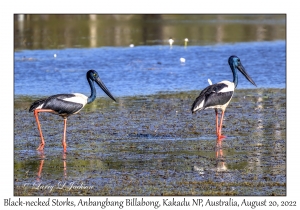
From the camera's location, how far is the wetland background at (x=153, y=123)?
823 centimetres

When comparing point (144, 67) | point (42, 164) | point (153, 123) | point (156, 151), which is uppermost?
point (144, 67)

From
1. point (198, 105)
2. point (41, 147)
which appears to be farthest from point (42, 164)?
point (198, 105)

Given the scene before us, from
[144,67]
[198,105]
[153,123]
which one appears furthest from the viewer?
[144,67]

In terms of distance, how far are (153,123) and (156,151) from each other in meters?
2.10

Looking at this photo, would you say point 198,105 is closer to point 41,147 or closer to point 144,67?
point 41,147

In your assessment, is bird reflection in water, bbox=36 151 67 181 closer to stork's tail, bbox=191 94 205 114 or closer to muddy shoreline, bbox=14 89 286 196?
muddy shoreline, bbox=14 89 286 196

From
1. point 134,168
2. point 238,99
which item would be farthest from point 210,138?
point 238,99

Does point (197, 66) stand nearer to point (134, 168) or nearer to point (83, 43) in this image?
point (83, 43)

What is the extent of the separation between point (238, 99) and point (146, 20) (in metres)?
22.8

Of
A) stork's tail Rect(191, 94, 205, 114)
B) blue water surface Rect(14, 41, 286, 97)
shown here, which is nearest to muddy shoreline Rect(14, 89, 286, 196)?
stork's tail Rect(191, 94, 205, 114)

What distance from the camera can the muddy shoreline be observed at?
26.1 feet

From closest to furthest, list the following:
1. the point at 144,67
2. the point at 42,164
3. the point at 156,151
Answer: the point at 42,164 → the point at 156,151 → the point at 144,67

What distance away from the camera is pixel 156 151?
973 centimetres

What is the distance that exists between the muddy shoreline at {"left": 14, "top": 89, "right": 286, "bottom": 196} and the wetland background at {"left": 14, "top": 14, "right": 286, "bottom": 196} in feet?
0.05
